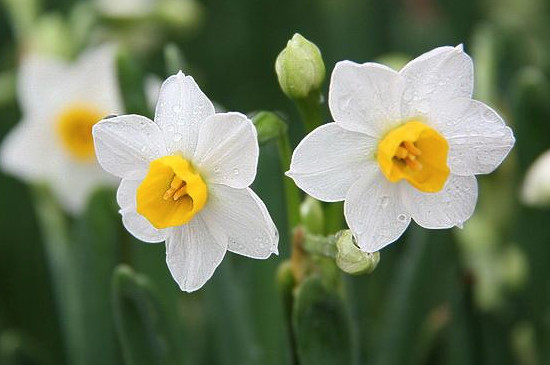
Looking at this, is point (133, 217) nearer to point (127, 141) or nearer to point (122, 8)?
point (127, 141)

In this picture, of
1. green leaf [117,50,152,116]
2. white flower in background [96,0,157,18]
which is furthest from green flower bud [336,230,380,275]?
white flower in background [96,0,157,18]

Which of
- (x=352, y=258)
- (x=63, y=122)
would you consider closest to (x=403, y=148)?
(x=352, y=258)

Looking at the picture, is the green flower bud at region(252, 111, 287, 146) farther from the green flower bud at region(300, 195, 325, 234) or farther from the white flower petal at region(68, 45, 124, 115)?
the white flower petal at region(68, 45, 124, 115)

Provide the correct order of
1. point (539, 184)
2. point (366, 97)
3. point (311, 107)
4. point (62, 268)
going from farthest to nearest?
point (62, 268) < point (539, 184) < point (311, 107) < point (366, 97)

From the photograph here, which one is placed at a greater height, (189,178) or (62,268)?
(189,178)

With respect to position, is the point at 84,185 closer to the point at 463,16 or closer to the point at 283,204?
the point at 283,204
